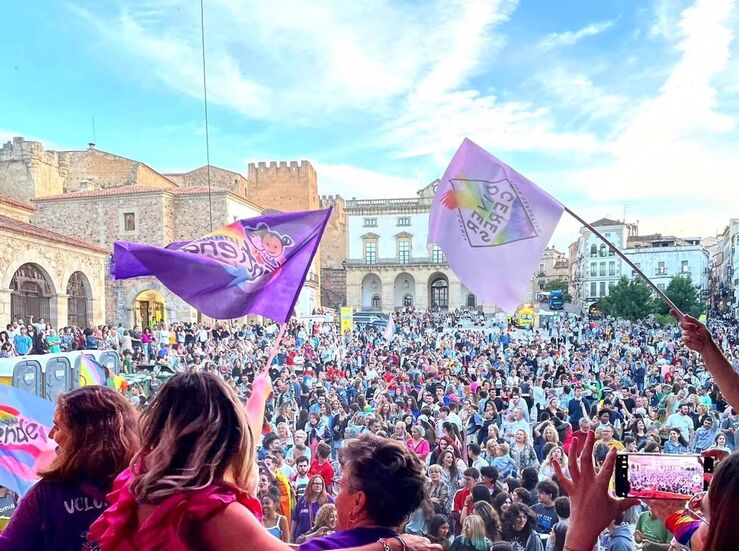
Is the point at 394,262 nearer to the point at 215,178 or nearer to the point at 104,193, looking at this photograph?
the point at 215,178

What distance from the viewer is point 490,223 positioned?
391 cm

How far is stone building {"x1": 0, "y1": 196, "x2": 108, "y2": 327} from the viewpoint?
1841 centimetres

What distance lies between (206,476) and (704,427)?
27.3 ft

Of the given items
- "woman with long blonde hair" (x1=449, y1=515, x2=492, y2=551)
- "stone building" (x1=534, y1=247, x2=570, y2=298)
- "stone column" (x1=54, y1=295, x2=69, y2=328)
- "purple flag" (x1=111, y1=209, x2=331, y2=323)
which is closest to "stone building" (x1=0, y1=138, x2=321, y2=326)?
"stone column" (x1=54, y1=295, x2=69, y2=328)

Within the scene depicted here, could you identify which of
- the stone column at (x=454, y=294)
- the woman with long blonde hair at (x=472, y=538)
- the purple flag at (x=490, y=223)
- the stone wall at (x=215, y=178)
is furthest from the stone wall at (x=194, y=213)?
the stone column at (x=454, y=294)

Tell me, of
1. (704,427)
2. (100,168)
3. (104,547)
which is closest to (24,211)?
(100,168)

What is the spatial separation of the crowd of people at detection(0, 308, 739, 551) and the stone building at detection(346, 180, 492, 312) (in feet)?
125

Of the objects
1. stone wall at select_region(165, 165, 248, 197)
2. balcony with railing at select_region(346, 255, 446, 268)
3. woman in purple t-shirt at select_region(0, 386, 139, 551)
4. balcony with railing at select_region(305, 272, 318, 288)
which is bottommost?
woman in purple t-shirt at select_region(0, 386, 139, 551)

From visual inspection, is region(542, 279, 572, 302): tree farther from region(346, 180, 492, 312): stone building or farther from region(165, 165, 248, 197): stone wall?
region(165, 165, 248, 197): stone wall

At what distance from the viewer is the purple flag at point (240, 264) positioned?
3.98 metres

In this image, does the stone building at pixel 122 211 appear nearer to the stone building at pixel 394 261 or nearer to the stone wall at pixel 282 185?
the stone wall at pixel 282 185

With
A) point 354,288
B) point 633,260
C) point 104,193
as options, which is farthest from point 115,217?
point 633,260

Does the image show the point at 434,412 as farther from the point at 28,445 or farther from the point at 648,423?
the point at 28,445

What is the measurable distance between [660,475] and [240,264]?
3.17 metres
